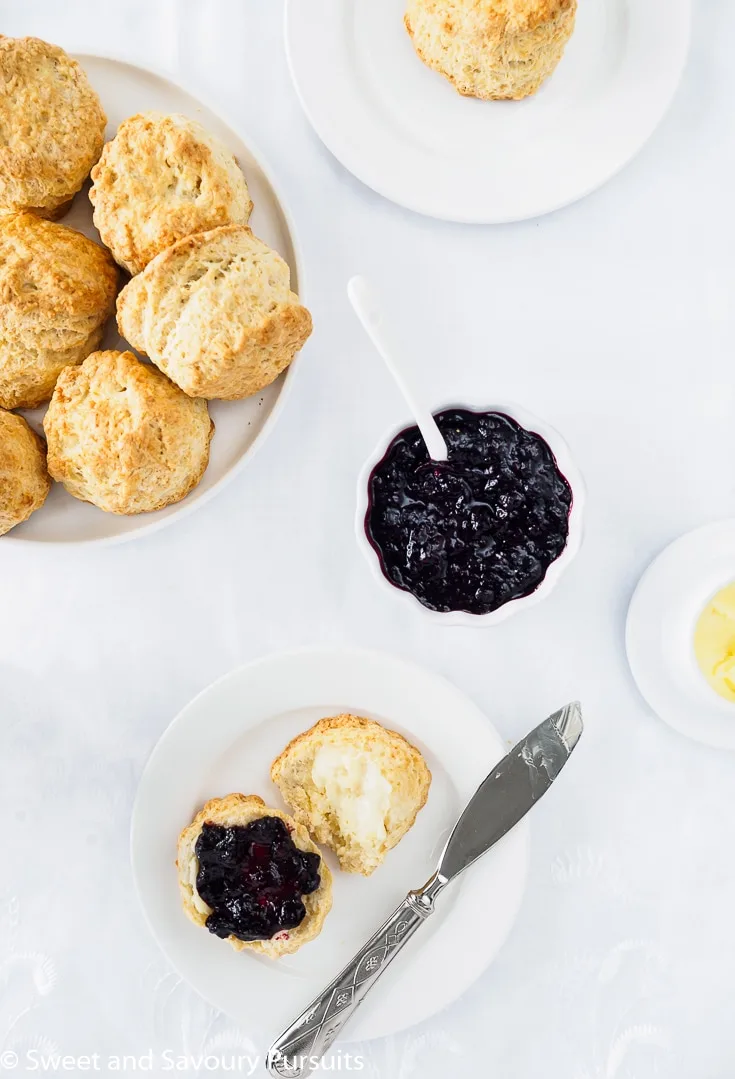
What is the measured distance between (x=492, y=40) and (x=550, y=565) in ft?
3.88

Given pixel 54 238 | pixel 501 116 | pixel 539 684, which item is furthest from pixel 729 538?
pixel 54 238

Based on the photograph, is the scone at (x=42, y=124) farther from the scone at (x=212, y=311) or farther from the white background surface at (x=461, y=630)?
the white background surface at (x=461, y=630)

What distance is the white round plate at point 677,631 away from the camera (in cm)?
217

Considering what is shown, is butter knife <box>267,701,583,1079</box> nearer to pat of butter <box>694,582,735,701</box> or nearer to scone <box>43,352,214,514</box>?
pat of butter <box>694,582,735,701</box>

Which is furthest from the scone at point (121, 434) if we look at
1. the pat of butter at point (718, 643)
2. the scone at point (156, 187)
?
the pat of butter at point (718, 643)

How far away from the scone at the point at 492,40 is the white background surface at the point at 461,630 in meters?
0.34

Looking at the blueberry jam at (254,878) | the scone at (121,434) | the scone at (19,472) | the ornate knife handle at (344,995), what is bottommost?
the ornate knife handle at (344,995)

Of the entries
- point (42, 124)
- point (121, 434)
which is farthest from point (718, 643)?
point (42, 124)

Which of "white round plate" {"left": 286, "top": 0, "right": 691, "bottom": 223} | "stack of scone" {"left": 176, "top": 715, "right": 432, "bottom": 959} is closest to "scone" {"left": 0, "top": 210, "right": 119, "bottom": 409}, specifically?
"white round plate" {"left": 286, "top": 0, "right": 691, "bottom": 223}

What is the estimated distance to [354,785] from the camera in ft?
6.83

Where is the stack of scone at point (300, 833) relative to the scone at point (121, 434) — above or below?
below

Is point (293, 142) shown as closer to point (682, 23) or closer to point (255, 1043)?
point (682, 23)

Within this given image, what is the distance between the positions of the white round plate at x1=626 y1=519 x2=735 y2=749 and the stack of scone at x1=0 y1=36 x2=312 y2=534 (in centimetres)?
109

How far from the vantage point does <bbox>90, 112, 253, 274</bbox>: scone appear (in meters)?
1.88
